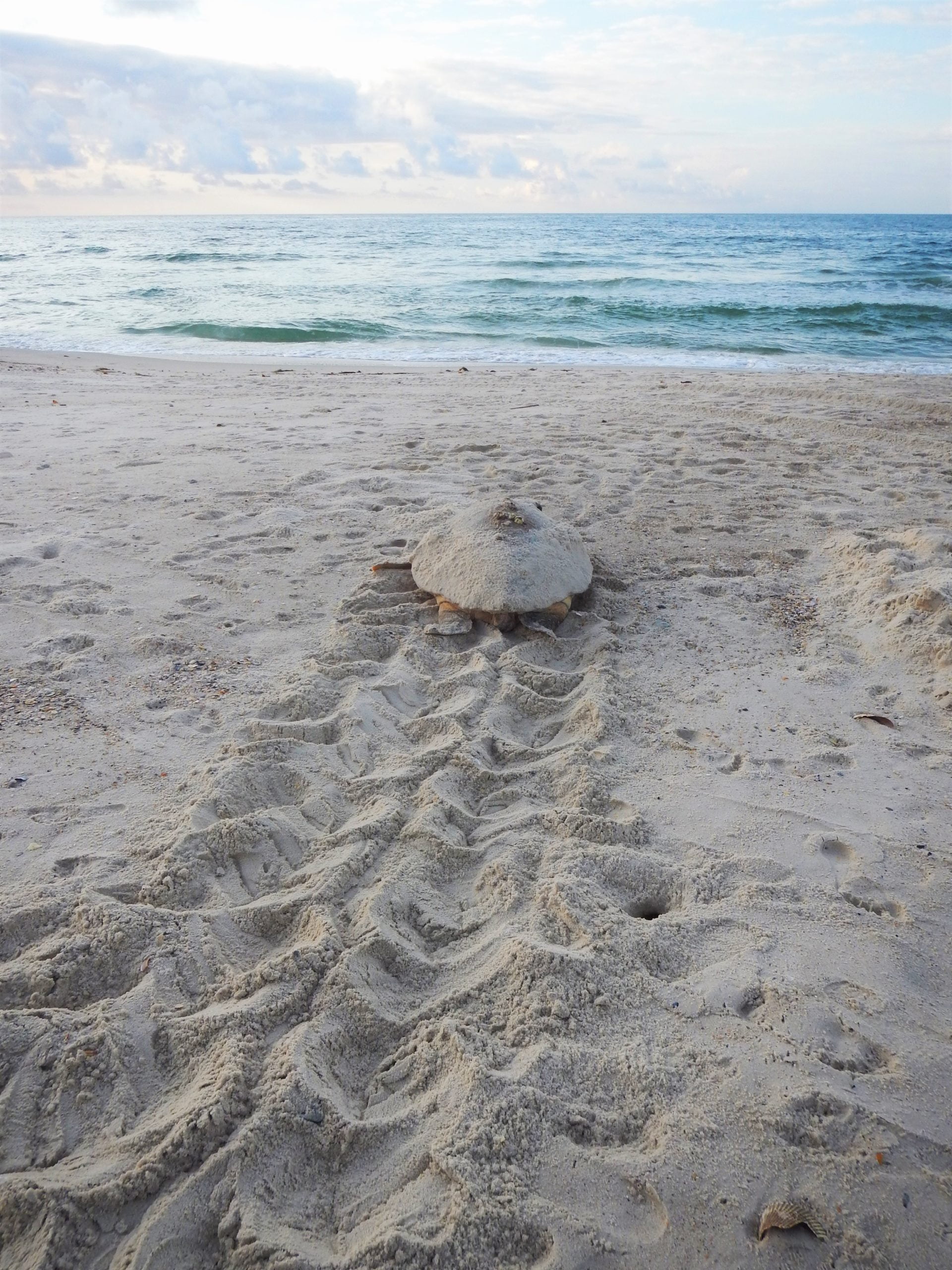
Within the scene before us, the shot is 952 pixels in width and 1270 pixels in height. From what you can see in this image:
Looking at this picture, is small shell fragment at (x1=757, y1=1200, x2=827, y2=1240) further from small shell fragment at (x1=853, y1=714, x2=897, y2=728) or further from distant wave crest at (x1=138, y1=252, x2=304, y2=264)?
distant wave crest at (x1=138, y1=252, x2=304, y2=264)

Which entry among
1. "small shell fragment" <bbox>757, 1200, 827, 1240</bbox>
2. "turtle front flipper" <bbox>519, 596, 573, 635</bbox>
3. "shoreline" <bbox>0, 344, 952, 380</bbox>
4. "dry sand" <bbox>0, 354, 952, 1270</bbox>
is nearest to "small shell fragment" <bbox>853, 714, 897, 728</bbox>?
"dry sand" <bbox>0, 354, 952, 1270</bbox>

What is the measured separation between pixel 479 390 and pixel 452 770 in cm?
655

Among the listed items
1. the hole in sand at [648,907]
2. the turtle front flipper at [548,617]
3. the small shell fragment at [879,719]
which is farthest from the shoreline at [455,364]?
the hole in sand at [648,907]

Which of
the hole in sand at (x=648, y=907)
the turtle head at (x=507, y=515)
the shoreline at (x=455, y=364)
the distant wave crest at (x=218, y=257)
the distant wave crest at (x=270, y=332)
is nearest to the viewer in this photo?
the hole in sand at (x=648, y=907)

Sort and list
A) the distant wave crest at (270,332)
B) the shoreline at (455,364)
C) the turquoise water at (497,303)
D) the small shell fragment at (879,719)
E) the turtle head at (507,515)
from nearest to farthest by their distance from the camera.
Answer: the small shell fragment at (879,719) < the turtle head at (507,515) < the shoreline at (455,364) < the turquoise water at (497,303) < the distant wave crest at (270,332)

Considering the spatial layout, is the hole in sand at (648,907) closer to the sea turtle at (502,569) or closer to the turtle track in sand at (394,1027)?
the turtle track in sand at (394,1027)

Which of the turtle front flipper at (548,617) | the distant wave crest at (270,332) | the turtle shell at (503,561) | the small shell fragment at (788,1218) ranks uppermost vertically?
the turtle shell at (503,561)

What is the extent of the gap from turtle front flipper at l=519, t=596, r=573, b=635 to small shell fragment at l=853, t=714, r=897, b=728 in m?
1.25

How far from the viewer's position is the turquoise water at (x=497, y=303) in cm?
1187

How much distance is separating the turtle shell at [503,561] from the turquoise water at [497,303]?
795cm

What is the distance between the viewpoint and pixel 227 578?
377 cm

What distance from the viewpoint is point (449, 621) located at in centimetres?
342

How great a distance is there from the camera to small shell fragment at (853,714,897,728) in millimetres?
2764

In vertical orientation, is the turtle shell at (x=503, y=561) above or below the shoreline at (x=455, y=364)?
above
